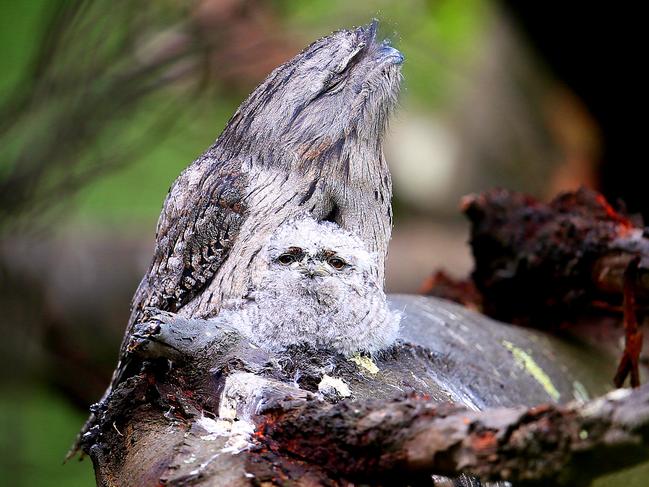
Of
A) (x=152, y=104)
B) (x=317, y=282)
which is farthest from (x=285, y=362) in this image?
(x=152, y=104)

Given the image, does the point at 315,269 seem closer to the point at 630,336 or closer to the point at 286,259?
the point at 286,259

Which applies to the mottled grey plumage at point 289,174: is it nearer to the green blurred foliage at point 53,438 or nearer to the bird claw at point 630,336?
the bird claw at point 630,336

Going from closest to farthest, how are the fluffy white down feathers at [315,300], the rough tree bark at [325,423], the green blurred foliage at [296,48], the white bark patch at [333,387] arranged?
the rough tree bark at [325,423] < the white bark patch at [333,387] < the fluffy white down feathers at [315,300] < the green blurred foliage at [296,48]

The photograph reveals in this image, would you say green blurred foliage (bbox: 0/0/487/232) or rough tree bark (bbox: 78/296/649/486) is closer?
rough tree bark (bbox: 78/296/649/486)

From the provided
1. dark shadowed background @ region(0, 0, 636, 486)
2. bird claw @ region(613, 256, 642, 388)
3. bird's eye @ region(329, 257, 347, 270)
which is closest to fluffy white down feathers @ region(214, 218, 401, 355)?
bird's eye @ region(329, 257, 347, 270)

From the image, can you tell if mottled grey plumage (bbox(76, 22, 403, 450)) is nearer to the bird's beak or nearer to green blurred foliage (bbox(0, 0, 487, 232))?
the bird's beak

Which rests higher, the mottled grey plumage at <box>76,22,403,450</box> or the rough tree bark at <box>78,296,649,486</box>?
the mottled grey plumage at <box>76,22,403,450</box>

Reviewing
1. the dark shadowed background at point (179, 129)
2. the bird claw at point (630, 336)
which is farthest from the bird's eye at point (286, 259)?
the bird claw at point (630, 336)

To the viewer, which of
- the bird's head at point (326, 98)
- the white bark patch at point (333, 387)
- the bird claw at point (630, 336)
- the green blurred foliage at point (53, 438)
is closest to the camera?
the white bark patch at point (333, 387)
